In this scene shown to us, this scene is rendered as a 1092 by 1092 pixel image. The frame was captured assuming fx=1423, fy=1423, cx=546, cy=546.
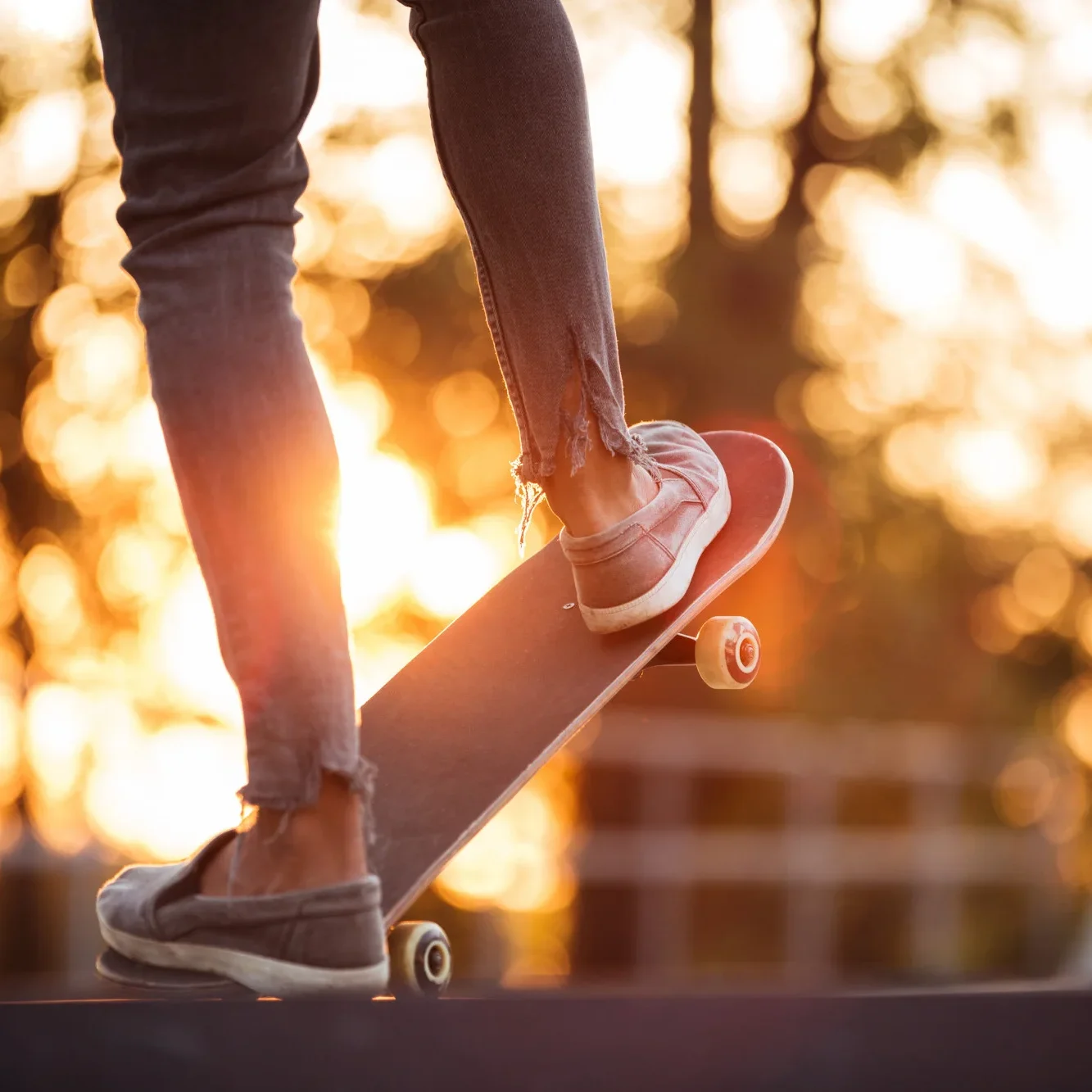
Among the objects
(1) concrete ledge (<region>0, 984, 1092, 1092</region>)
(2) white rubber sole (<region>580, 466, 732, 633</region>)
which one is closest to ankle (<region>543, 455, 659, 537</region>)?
(2) white rubber sole (<region>580, 466, 732, 633</region>)

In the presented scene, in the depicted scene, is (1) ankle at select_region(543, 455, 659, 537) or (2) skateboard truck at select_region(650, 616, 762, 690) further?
(2) skateboard truck at select_region(650, 616, 762, 690)

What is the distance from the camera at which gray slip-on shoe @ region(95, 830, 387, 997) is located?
55.7 inches

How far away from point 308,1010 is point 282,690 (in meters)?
0.43

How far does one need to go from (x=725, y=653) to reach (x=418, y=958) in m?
0.63

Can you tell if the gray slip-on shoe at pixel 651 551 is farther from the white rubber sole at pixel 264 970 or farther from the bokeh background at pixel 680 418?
the bokeh background at pixel 680 418

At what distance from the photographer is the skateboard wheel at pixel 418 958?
5.38 feet

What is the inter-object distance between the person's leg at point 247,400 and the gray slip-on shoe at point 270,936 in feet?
0.09

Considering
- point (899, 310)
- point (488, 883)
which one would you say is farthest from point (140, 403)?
point (899, 310)

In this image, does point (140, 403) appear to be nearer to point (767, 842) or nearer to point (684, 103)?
point (684, 103)

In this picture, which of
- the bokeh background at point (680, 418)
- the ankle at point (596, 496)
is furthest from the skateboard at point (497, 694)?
the bokeh background at point (680, 418)

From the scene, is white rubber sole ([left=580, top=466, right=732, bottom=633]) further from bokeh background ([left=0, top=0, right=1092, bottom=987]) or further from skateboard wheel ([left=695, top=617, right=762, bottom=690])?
bokeh background ([left=0, top=0, right=1092, bottom=987])

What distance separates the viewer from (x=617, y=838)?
8062mm

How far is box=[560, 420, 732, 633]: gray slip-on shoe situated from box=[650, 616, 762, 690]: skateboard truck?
11cm

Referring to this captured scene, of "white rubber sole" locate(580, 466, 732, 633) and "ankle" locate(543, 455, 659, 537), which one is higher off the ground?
"ankle" locate(543, 455, 659, 537)
